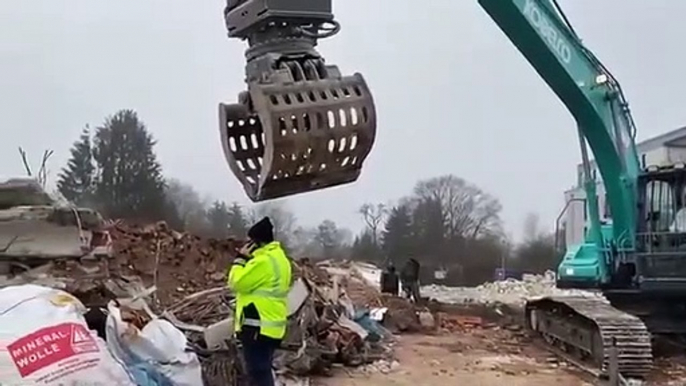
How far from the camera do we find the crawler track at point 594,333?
10.1 m

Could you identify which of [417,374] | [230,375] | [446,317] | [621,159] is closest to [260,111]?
[230,375]

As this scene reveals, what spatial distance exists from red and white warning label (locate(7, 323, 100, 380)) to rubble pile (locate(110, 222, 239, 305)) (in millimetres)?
6616

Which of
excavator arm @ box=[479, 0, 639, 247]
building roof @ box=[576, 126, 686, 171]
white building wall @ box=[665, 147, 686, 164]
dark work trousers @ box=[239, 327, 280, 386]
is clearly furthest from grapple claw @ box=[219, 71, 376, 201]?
building roof @ box=[576, 126, 686, 171]

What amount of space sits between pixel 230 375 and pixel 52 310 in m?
2.83

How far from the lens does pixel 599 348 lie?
35.1ft

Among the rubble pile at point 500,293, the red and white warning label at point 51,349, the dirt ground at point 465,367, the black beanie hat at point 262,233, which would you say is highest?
the black beanie hat at point 262,233

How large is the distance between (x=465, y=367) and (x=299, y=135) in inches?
284

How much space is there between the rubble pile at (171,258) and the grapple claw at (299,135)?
23.9 ft

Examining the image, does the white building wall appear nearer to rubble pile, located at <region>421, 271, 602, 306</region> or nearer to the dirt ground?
rubble pile, located at <region>421, 271, 602, 306</region>

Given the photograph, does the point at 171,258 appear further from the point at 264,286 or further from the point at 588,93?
the point at 264,286

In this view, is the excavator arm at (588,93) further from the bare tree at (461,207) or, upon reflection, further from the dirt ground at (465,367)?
the bare tree at (461,207)

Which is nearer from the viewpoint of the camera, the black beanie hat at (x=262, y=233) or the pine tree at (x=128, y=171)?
the black beanie hat at (x=262, y=233)

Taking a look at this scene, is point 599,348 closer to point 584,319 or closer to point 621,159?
point 584,319

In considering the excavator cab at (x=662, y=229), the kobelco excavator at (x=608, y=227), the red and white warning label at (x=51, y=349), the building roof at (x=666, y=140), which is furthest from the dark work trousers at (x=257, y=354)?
the building roof at (x=666, y=140)
